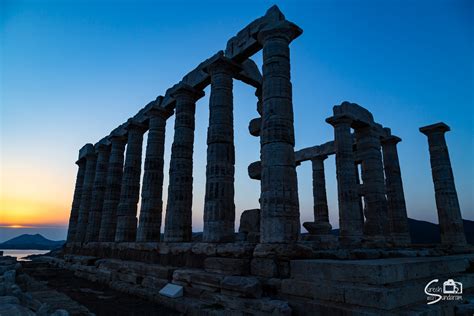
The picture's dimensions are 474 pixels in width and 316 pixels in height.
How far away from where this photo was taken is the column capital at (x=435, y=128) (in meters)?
20.3

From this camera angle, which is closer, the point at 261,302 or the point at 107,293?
the point at 261,302

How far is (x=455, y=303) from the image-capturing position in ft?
19.3

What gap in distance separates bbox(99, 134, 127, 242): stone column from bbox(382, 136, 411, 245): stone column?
19644 mm

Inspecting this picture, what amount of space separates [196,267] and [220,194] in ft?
9.45

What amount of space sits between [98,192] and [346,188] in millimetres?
18450

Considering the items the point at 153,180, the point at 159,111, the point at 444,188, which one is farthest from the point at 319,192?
the point at 159,111

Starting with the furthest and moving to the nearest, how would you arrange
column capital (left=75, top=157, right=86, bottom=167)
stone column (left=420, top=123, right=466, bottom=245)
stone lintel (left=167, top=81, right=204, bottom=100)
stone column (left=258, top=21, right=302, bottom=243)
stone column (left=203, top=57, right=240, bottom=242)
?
1. column capital (left=75, top=157, right=86, bottom=167)
2. stone column (left=420, top=123, right=466, bottom=245)
3. stone lintel (left=167, top=81, right=204, bottom=100)
4. stone column (left=203, top=57, right=240, bottom=242)
5. stone column (left=258, top=21, right=302, bottom=243)

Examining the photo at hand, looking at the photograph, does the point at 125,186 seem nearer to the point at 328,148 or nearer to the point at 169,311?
the point at 169,311

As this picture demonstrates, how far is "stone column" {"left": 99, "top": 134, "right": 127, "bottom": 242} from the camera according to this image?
20141 millimetres

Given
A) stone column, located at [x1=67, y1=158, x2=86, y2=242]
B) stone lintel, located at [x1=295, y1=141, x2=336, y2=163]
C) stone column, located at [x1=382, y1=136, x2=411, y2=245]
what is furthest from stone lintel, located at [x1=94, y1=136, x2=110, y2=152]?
stone column, located at [x1=382, y1=136, x2=411, y2=245]

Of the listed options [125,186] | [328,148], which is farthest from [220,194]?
[328,148]

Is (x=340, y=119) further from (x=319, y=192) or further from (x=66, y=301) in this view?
(x=66, y=301)

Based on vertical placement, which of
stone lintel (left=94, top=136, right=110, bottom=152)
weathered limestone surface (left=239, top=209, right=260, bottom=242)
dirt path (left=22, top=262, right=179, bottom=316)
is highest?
stone lintel (left=94, top=136, right=110, bottom=152)

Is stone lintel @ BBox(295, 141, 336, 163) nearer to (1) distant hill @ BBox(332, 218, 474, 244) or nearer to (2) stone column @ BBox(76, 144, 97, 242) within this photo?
(2) stone column @ BBox(76, 144, 97, 242)
